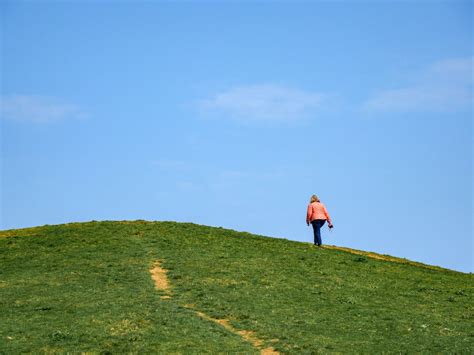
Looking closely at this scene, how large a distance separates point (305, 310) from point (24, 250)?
24.5m

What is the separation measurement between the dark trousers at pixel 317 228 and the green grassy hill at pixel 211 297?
1052 millimetres

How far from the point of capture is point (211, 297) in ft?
119

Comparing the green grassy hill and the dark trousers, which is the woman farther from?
the green grassy hill

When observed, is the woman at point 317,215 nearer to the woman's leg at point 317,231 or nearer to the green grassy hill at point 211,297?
the woman's leg at point 317,231

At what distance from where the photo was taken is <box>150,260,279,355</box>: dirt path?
28.2 metres

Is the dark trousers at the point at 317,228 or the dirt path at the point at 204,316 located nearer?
the dirt path at the point at 204,316

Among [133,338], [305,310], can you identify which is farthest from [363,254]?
[133,338]

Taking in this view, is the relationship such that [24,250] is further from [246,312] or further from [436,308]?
[436,308]

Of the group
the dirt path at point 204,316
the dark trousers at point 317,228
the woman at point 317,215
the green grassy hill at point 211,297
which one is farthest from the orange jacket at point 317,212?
the dirt path at point 204,316

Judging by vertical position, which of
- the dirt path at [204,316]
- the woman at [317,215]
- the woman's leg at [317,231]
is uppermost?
the woman at [317,215]

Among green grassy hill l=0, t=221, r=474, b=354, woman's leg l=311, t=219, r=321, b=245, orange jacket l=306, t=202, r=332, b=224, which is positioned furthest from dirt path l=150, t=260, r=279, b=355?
woman's leg l=311, t=219, r=321, b=245

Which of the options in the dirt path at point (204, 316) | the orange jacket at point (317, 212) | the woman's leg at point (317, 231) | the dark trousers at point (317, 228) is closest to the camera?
the dirt path at point (204, 316)

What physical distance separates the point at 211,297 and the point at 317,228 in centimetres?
1957

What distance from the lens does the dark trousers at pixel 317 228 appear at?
53.3 meters
